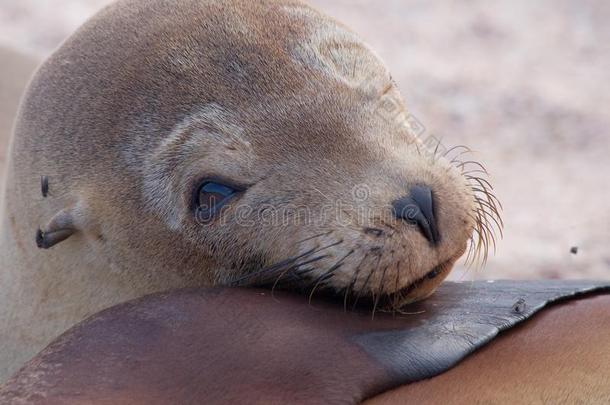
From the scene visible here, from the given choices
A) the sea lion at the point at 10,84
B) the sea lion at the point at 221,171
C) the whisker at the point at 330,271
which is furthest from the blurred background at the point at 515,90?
the whisker at the point at 330,271

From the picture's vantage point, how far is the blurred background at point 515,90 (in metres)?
6.77

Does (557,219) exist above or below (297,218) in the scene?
above

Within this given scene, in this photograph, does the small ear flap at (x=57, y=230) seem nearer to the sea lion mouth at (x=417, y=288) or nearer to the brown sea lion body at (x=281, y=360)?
the brown sea lion body at (x=281, y=360)

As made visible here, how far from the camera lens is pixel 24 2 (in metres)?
11.4

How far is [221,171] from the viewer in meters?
3.08

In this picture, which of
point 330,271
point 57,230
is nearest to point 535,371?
point 330,271

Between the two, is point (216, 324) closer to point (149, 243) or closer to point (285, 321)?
point (285, 321)

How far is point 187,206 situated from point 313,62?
62 centimetres

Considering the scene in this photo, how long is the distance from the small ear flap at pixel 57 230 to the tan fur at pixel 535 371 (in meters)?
1.34

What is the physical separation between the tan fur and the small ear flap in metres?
1.34

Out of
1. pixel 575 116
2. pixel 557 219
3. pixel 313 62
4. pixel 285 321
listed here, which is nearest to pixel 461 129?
pixel 575 116

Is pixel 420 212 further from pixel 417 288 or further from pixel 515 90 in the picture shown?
pixel 515 90

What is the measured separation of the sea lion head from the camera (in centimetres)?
288

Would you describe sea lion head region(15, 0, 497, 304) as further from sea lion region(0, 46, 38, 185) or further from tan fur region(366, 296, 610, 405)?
sea lion region(0, 46, 38, 185)
